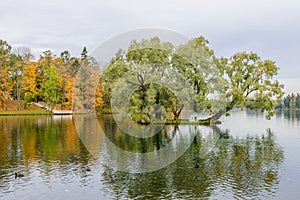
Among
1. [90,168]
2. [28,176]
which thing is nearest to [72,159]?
[90,168]

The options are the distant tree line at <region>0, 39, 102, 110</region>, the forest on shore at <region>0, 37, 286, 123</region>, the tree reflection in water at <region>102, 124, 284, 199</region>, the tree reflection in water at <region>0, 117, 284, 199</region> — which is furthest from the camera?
the distant tree line at <region>0, 39, 102, 110</region>

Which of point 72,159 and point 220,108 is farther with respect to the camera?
point 220,108

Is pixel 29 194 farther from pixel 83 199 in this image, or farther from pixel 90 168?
pixel 90 168

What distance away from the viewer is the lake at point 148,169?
17.0 metres

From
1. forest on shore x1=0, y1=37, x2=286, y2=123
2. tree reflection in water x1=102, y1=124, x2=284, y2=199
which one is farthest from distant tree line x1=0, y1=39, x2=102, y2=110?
tree reflection in water x1=102, y1=124, x2=284, y2=199

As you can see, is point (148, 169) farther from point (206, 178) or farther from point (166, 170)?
point (206, 178)

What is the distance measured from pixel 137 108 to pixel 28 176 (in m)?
34.7

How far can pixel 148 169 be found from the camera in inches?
879

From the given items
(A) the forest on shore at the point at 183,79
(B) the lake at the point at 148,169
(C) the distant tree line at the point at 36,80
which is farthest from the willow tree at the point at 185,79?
(C) the distant tree line at the point at 36,80

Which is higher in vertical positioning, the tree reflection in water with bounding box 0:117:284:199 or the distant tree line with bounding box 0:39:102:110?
the distant tree line with bounding box 0:39:102:110

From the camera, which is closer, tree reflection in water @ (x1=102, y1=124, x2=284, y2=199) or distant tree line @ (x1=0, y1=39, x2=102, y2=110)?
tree reflection in water @ (x1=102, y1=124, x2=284, y2=199)

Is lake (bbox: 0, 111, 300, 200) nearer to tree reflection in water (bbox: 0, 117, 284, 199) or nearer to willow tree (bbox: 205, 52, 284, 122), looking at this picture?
tree reflection in water (bbox: 0, 117, 284, 199)

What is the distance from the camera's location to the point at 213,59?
60844 mm

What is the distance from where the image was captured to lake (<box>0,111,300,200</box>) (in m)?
17.0
